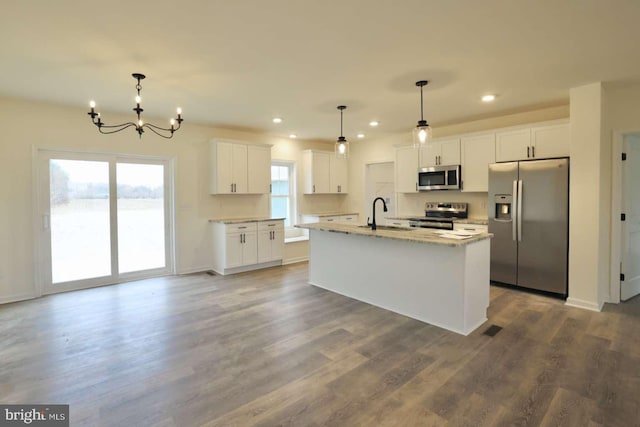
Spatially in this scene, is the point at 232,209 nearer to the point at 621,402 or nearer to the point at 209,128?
the point at 209,128

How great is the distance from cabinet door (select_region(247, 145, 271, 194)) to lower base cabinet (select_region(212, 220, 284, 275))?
2.20 feet

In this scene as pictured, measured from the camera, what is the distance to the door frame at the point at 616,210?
3789 mm

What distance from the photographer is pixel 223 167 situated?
5.59 m

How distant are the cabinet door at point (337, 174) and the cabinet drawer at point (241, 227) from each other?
2187mm

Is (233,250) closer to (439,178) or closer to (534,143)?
(439,178)

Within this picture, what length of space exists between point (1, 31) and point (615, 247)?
246 inches

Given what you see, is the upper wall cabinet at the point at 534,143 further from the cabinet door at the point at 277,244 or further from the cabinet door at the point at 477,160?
the cabinet door at the point at 277,244

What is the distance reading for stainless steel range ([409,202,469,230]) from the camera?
17.4 feet

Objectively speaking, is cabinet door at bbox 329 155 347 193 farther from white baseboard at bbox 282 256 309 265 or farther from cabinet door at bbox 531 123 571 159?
cabinet door at bbox 531 123 571 159

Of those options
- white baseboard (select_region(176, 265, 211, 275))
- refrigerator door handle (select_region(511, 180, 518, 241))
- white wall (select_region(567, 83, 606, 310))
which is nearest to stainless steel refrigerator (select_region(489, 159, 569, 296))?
refrigerator door handle (select_region(511, 180, 518, 241))

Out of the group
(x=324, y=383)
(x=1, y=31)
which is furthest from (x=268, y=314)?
A: (x=1, y=31)

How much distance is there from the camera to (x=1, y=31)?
7.85 feet

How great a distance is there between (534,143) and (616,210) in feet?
3.99

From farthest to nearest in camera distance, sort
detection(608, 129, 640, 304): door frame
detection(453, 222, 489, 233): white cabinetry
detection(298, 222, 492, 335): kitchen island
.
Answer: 1. detection(453, 222, 489, 233): white cabinetry
2. detection(608, 129, 640, 304): door frame
3. detection(298, 222, 492, 335): kitchen island
